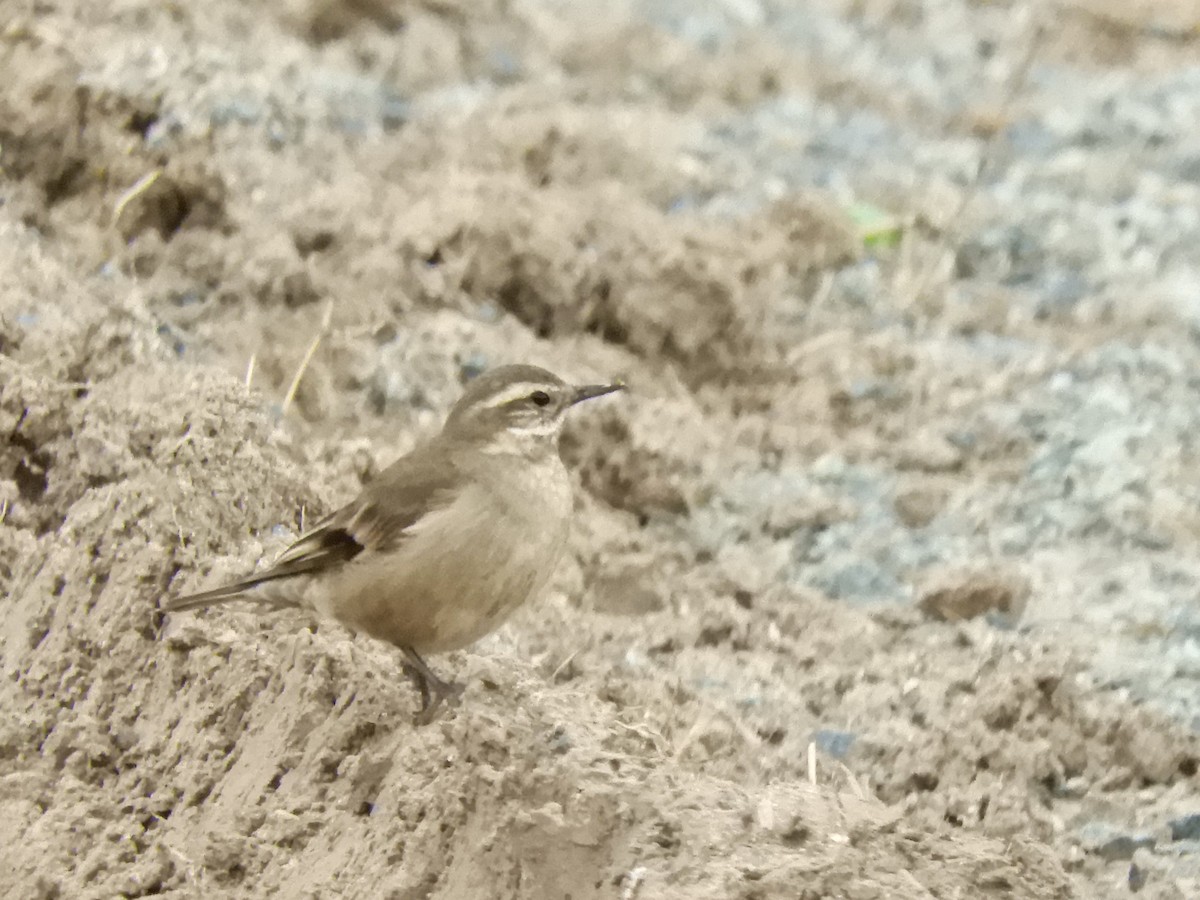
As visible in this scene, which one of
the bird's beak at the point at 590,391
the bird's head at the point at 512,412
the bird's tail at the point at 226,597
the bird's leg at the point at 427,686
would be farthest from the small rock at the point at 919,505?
the bird's tail at the point at 226,597

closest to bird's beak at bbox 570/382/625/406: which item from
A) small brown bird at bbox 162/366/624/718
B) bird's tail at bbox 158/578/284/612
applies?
small brown bird at bbox 162/366/624/718

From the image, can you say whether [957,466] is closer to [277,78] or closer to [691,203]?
[691,203]

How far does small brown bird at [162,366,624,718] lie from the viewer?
172 inches

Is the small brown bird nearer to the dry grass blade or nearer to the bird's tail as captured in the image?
the bird's tail

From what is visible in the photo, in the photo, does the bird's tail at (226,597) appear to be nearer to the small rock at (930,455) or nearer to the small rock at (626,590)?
the small rock at (626,590)

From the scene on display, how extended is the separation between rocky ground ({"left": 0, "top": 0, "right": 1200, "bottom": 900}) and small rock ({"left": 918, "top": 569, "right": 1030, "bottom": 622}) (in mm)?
A: 28

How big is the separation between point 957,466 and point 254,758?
325 cm

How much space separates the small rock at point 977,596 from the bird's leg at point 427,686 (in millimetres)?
1890

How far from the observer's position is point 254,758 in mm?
4230

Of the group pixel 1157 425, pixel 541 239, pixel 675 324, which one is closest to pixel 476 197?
pixel 541 239

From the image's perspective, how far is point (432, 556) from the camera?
14.5 ft

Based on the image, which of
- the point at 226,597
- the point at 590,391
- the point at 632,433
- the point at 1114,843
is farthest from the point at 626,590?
the point at 1114,843

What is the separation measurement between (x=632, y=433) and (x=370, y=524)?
1955 millimetres

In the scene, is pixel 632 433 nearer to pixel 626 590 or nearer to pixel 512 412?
pixel 626 590
